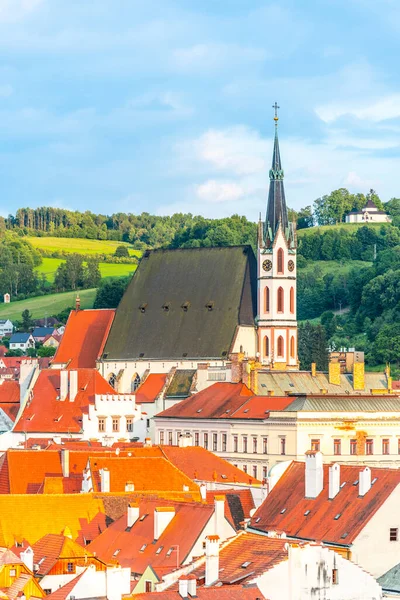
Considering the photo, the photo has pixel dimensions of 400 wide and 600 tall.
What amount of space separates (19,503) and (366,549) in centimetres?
1627

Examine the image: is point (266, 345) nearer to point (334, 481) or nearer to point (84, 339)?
point (84, 339)

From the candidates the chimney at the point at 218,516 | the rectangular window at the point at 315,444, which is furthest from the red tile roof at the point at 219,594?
the rectangular window at the point at 315,444

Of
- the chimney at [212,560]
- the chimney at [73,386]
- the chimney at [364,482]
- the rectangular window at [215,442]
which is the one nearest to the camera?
the chimney at [212,560]

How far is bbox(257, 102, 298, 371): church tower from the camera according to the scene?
14100 centimetres

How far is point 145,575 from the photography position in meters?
64.5

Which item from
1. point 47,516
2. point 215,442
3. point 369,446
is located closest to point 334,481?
point 47,516

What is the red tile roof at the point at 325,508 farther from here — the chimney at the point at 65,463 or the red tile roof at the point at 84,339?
the red tile roof at the point at 84,339

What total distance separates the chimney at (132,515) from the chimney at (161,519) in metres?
2.50

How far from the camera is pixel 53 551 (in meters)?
68.4

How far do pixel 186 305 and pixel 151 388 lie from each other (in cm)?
938

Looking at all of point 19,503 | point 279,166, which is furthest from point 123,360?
point 19,503

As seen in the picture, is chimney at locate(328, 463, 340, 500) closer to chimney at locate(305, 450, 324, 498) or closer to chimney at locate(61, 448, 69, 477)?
chimney at locate(305, 450, 324, 498)

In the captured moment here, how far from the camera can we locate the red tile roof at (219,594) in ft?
184

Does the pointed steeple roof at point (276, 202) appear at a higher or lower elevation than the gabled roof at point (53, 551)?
higher
